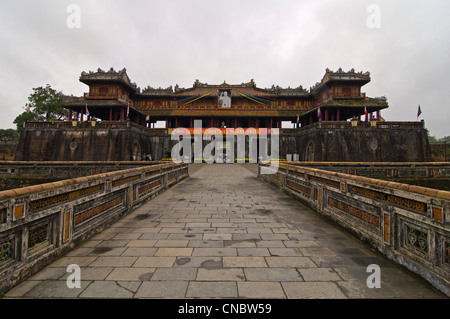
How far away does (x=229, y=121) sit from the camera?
3078 cm

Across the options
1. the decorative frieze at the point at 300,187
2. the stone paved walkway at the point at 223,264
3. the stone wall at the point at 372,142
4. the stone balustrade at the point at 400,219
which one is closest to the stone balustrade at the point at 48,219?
the stone paved walkway at the point at 223,264

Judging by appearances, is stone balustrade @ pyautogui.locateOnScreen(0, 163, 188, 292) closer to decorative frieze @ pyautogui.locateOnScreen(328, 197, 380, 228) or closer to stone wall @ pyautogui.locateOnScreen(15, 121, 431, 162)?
decorative frieze @ pyautogui.locateOnScreen(328, 197, 380, 228)

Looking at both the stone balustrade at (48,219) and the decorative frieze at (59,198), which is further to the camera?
the decorative frieze at (59,198)

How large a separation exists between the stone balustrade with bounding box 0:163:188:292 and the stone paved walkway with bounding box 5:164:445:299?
158 millimetres

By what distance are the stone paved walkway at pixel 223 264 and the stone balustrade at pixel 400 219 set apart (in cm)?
19

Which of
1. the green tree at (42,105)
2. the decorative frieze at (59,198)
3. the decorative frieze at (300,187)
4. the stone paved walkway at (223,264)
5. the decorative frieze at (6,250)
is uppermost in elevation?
the green tree at (42,105)

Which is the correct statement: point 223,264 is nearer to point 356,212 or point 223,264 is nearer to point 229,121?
point 356,212

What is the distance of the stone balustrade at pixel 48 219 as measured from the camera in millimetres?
2219

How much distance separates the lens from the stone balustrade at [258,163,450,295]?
7.36 ft

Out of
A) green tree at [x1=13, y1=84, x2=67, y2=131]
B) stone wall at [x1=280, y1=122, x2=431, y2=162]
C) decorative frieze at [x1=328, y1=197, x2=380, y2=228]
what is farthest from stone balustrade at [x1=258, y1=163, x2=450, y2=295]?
green tree at [x1=13, y1=84, x2=67, y2=131]

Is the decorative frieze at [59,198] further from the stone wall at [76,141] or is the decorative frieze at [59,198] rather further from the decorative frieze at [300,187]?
the stone wall at [76,141]

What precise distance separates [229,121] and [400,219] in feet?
94.3
